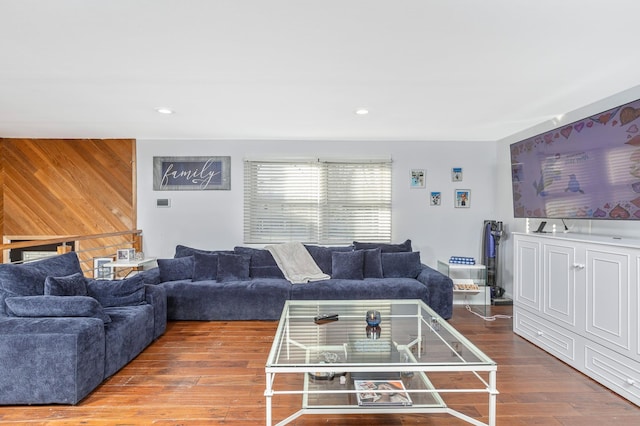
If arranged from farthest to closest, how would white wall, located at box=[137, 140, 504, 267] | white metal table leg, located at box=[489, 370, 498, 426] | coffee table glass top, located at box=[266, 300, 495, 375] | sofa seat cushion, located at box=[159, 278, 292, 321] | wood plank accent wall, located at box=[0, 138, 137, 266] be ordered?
white wall, located at box=[137, 140, 504, 267], wood plank accent wall, located at box=[0, 138, 137, 266], sofa seat cushion, located at box=[159, 278, 292, 321], coffee table glass top, located at box=[266, 300, 495, 375], white metal table leg, located at box=[489, 370, 498, 426]

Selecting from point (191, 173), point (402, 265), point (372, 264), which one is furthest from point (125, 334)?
point (402, 265)

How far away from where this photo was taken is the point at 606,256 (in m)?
→ 2.41

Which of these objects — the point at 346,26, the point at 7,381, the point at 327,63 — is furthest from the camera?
the point at 327,63

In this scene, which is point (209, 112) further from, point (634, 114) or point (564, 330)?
point (564, 330)

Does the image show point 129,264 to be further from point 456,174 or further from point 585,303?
point 585,303

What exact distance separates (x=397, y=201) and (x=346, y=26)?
3.29 metres

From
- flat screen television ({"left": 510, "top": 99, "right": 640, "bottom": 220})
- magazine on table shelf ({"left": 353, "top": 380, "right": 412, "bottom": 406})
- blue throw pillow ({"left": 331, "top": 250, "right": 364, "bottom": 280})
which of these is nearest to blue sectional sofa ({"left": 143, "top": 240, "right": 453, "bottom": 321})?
blue throw pillow ({"left": 331, "top": 250, "right": 364, "bottom": 280})

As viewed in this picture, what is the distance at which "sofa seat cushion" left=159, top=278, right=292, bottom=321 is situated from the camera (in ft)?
12.7

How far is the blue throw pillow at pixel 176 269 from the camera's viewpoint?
4141 mm

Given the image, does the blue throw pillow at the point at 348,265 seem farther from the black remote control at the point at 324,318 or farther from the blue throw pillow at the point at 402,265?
the black remote control at the point at 324,318

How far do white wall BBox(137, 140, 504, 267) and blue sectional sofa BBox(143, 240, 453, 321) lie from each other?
50cm

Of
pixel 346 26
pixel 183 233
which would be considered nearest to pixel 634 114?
pixel 346 26

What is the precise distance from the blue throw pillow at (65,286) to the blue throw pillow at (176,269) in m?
1.32

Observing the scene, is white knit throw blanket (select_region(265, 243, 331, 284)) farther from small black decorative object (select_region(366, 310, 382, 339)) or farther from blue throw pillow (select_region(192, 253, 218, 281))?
small black decorative object (select_region(366, 310, 382, 339))
